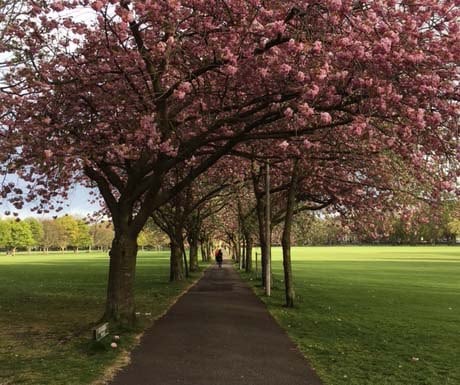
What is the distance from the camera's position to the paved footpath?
25.0 feet

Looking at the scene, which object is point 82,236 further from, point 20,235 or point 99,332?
point 99,332

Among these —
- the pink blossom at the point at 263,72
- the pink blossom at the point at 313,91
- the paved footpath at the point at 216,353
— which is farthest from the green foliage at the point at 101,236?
the pink blossom at the point at 313,91

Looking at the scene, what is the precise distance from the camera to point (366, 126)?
905 cm

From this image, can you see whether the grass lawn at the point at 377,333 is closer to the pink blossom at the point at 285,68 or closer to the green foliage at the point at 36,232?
the pink blossom at the point at 285,68

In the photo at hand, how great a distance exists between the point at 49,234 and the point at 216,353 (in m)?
158

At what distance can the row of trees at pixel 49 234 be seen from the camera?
A: 148 m

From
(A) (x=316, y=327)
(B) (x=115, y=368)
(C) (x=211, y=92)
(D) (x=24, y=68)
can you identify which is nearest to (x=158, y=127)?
(C) (x=211, y=92)

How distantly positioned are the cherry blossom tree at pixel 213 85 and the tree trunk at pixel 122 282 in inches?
1.3

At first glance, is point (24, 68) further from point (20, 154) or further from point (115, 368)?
point (115, 368)

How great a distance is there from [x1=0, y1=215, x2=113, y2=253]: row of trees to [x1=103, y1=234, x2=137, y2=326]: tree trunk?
139m

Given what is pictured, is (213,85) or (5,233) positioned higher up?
(5,233)

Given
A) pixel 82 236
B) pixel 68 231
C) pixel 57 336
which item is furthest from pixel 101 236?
pixel 57 336

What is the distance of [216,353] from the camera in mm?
9406

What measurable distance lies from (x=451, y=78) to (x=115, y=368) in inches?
289
